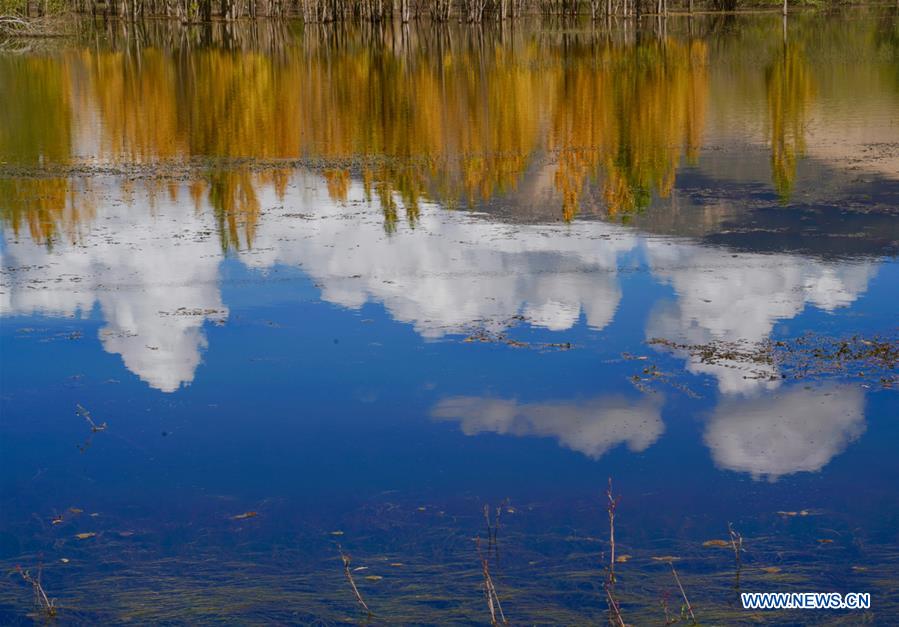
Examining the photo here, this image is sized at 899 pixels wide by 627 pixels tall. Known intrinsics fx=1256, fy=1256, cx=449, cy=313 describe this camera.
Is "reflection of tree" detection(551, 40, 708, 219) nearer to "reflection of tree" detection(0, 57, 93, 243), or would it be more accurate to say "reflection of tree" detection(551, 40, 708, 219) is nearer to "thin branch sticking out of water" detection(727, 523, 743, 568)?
"reflection of tree" detection(0, 57, 93, 243)

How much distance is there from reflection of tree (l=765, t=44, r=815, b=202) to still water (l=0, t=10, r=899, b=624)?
0.70 feet

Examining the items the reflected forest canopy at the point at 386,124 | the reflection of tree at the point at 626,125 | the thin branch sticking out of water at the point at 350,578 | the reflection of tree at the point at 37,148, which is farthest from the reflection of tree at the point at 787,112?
the thin branch sticking out of water at the point at 350,578

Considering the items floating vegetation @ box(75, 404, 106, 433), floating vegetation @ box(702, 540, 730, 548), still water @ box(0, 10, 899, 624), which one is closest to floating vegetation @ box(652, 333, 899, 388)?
still water @ box(0, 10, 899, 624)

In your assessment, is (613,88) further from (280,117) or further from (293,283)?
(293,283)

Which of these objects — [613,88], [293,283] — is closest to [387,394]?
[293,283]

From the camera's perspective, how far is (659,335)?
10453 mm

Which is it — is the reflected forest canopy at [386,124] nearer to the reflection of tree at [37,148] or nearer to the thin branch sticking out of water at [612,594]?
the reflection of tree at [37,148]

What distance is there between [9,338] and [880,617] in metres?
7.75

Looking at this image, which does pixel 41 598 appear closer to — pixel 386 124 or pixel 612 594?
pixel 612 594

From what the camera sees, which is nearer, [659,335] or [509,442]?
[509,442]

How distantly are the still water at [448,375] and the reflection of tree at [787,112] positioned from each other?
0.21 metres

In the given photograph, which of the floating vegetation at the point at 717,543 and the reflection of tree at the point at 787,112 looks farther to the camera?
the reflection of tree at the point at 787,112

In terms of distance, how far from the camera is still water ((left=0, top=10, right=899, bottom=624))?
21.4ft

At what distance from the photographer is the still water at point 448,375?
21.4ft
